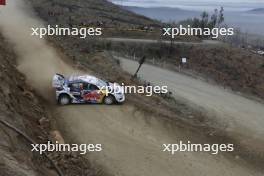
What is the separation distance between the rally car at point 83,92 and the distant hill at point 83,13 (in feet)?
116

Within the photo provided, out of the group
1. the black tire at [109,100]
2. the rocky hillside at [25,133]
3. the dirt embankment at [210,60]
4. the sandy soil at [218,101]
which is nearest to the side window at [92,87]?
the black tire at [109,100]

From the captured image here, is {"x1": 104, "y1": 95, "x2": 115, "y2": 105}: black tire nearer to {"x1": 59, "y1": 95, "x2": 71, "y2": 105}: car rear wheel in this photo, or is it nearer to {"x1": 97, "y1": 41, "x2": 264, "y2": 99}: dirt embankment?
{"x1": 59, "y1": 95, "x2": 71, "y2": 105}: car rear wheel

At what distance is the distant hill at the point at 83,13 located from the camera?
6744 cm

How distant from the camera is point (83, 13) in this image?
74312 millimetres

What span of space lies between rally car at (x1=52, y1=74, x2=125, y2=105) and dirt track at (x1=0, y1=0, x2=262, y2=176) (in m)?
0.45

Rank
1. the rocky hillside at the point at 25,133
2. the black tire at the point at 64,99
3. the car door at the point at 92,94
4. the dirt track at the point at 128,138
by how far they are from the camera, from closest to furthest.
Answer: the rocky hillside at the point at 25,133, the dirt track at the point at 128,138, the black tire at the point at 64,99, the car door at the point at 92,94

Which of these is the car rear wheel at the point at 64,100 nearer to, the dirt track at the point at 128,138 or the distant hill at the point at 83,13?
the dirt track at the point at 128,138

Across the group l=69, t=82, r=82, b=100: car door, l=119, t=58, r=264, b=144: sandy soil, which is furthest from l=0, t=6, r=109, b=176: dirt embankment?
l=119, t=58, r=264, b=144: sandy soil

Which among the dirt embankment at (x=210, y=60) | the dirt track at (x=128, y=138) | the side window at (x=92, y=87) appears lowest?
the dirt embankment at (x=210, y=60)

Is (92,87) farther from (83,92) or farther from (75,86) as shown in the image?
(75,86)

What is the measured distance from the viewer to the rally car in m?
26.6

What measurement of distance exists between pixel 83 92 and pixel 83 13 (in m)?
48.9

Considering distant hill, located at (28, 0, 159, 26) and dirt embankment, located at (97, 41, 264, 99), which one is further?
distant hill, located at (28, 0, 159, 26)

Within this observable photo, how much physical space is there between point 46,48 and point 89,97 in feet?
34.9
